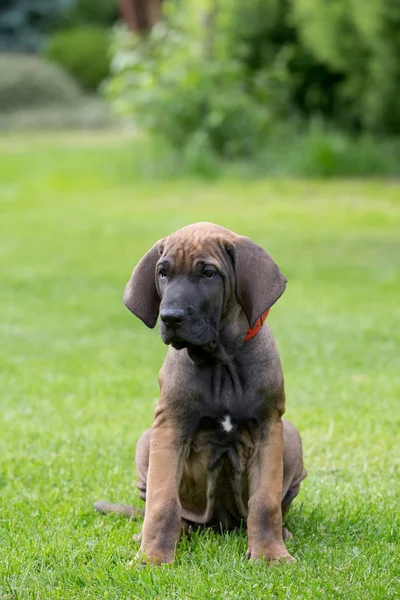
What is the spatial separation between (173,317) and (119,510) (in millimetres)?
1372

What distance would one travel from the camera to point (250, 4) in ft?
65.8

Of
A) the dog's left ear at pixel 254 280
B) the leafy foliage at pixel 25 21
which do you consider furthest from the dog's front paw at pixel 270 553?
the leafy foliage at pixel 25 21

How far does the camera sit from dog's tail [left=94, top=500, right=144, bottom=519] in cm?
496

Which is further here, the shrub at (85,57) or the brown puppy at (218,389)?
the shrub at (85,57)

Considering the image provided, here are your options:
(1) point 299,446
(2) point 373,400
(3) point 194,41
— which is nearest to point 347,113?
(3) point 194,41

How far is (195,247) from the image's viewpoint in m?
4.22

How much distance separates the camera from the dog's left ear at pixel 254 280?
4219 millimetres

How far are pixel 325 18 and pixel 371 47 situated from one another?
37.6 inches

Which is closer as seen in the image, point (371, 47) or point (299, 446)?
point (299, 446)

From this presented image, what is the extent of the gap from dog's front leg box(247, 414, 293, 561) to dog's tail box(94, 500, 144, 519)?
31.5 inches

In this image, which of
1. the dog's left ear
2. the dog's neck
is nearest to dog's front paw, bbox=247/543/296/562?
the dog's neck

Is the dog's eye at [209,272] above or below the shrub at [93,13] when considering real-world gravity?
above

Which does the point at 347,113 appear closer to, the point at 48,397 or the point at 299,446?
the point at 48,397

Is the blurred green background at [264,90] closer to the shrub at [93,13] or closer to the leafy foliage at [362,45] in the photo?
the leafy foliage at [362,45]
